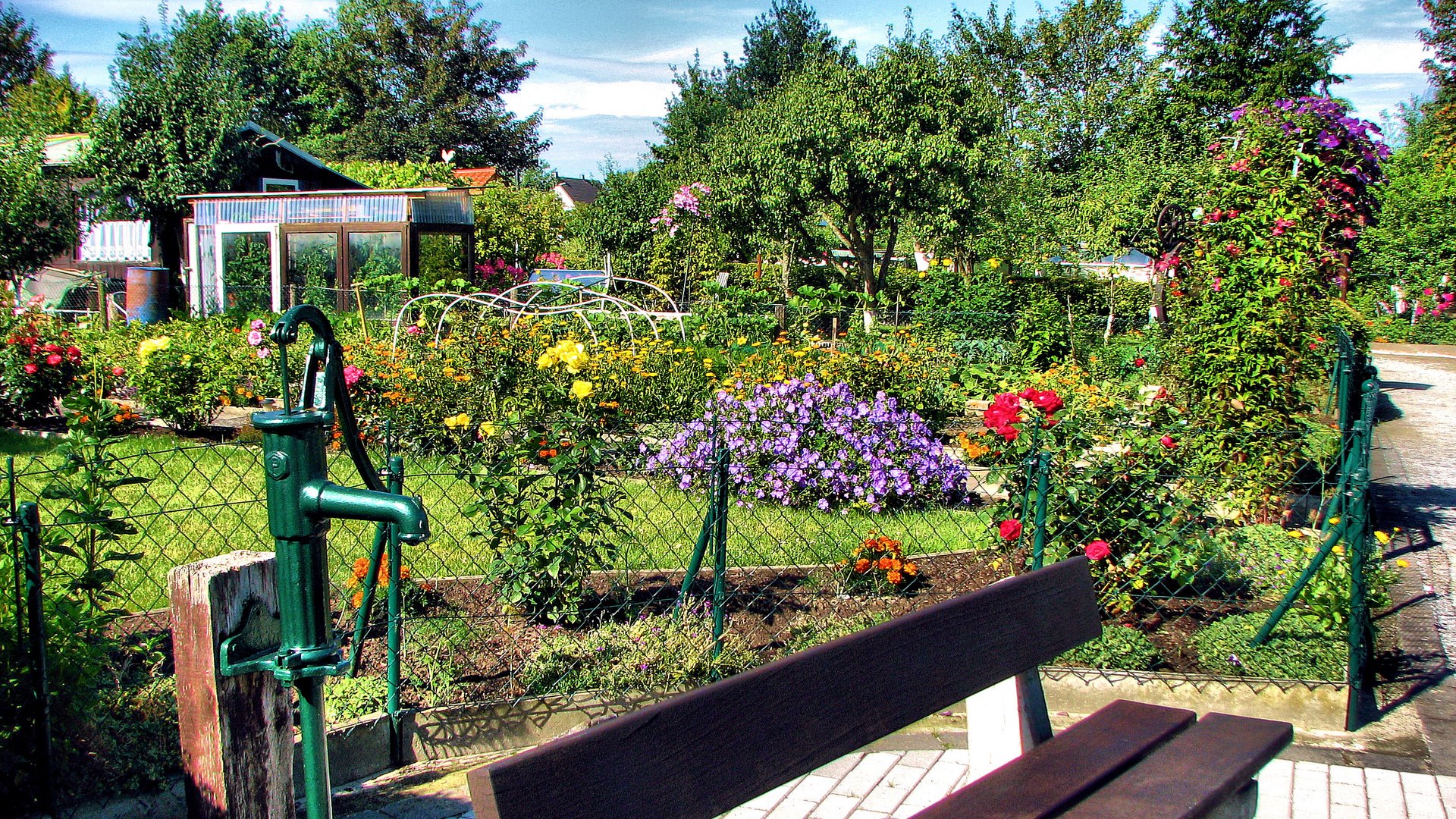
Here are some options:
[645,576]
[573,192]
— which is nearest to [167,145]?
[645,576]

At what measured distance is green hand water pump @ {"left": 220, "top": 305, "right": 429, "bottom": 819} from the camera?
168 cm

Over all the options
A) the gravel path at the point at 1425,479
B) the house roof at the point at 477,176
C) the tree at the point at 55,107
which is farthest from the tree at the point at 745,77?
the gravel path at the point at 1425,479

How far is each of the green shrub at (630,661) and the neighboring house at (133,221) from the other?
19.1m

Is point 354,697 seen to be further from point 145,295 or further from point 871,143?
point 871,143

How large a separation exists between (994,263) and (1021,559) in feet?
36.4

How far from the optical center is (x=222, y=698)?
1822 millimetres

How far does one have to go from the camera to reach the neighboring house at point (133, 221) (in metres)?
20.7

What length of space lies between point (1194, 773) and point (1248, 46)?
80.6 feet

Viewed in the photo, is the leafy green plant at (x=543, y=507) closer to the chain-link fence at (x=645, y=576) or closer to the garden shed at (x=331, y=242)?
the chain-link fence at (x=645, y=576)

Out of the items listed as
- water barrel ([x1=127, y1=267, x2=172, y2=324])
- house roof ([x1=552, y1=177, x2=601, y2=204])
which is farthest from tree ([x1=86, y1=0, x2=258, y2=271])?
house roof ([x1=552, y1=177, x2=601, y2=204])

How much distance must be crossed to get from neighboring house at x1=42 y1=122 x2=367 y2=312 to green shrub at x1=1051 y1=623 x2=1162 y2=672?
19.7 m

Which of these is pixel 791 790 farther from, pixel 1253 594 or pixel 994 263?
pixel 994 263

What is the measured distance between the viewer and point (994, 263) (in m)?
15.0

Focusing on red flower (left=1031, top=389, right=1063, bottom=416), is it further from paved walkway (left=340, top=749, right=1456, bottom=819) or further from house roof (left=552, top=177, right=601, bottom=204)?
house roof (left=552, top=177, right=601, bottom=204)
